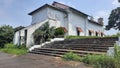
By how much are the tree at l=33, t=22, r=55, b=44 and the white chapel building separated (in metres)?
0.71

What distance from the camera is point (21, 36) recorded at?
2550cm

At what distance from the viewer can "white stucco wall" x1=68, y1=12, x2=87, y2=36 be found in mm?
29400

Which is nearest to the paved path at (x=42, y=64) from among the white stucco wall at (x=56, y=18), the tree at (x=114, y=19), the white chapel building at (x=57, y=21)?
the white chapel building at (x=57, y=21)

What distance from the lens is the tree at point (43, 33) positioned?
22962 millimetres

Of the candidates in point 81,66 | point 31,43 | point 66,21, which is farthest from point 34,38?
point 81,66

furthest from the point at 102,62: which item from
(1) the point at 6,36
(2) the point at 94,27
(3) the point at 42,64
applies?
(2) the point at 94,27

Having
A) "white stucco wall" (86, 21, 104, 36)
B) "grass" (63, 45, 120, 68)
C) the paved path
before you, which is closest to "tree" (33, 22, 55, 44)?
the paved path

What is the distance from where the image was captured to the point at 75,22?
30750 millimetres

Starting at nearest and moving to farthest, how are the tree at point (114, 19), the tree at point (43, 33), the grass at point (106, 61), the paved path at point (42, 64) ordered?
the grass at point (106, 61), the paved path at point (42, 64), the tree at point (43, 33), the tree at point (114, 19)

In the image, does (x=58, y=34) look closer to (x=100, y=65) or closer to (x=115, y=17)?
(x=100, y=65)

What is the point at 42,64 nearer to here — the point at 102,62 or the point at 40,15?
the point at 102,62

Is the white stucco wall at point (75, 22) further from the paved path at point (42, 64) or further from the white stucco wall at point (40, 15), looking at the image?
the paved path at point (42, 64)

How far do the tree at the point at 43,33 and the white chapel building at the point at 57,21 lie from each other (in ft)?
2.34

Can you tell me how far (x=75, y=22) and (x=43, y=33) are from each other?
31.1 feet
